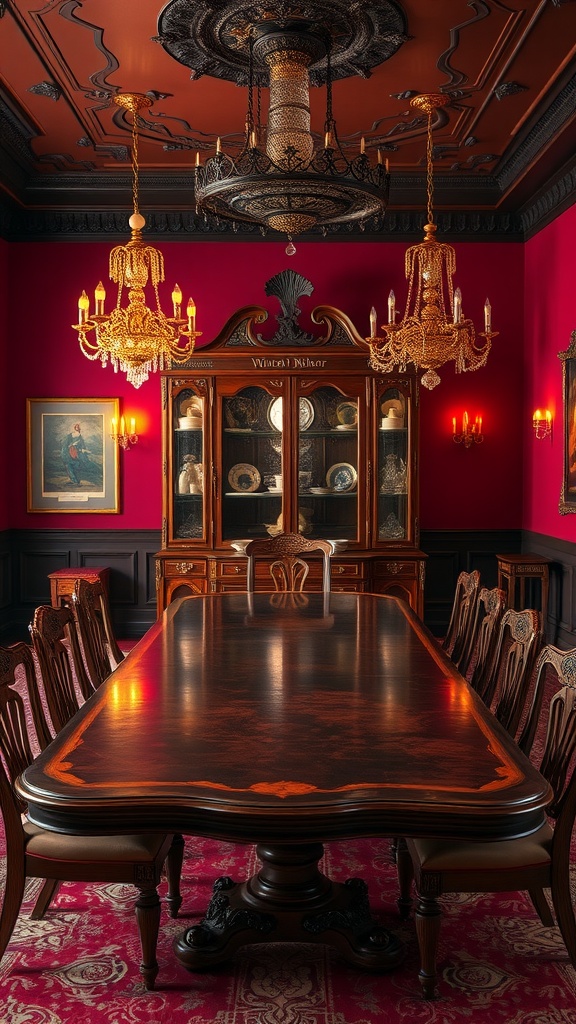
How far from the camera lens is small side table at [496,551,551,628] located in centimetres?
688

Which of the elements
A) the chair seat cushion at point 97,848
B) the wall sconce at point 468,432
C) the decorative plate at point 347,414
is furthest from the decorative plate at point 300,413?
the chair seat cushion at point 97,848

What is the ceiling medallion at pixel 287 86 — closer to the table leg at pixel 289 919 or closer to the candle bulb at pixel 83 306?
the candle bulb at pixel 83 306

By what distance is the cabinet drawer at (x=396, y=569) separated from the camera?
6.98 meters

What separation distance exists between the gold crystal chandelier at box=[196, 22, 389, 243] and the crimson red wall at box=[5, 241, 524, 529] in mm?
3784

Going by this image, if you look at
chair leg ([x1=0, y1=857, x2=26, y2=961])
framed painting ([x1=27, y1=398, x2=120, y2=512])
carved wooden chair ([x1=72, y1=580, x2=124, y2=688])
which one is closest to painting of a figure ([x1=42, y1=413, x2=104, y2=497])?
framed painting ([x1=27, y1=398, x2=120, y2=512])

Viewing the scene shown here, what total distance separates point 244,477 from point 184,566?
0.82 metres

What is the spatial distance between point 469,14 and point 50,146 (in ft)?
10.5

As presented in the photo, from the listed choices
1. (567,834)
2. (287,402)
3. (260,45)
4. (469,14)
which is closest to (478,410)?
(287,402)

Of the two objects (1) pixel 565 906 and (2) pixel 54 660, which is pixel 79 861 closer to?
(2) pixel 54 660

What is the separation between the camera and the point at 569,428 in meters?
6.54

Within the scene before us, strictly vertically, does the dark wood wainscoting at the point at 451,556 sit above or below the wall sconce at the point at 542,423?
below

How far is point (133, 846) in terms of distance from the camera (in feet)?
8.13

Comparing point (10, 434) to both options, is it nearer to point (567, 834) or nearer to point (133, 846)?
point (133, 846)

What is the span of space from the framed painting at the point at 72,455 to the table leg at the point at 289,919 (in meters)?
5.19
